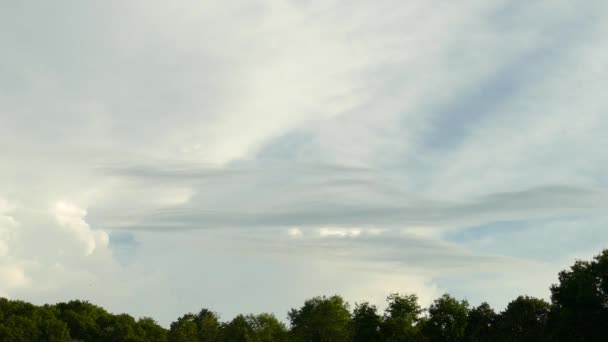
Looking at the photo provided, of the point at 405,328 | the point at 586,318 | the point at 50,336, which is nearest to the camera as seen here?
the point at 586,318

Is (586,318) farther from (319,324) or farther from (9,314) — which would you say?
(9,314)

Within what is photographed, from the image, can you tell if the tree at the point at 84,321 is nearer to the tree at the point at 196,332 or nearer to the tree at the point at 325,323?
the tree at the point at 196,332

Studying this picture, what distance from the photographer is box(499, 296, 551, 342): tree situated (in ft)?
396

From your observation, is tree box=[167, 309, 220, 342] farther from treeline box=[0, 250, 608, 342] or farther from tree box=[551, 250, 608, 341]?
tree box=[551, 250, 608, 341]

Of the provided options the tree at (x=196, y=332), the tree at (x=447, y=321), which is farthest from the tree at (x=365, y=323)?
the tree at (x=196, y=332)

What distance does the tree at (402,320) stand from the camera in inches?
5359

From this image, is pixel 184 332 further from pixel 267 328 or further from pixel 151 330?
pixel 267 328

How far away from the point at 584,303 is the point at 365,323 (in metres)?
60.7

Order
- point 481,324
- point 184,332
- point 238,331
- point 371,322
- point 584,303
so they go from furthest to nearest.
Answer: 1. point 184,332
2. point 238,331
3. point 371,322
4. point 481,324
5. point 584,303

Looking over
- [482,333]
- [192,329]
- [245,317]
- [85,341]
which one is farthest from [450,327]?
[85,341]

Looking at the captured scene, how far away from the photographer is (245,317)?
165250 mm

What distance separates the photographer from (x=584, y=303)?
88.9m

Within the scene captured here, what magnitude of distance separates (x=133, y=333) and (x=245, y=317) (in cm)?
2773

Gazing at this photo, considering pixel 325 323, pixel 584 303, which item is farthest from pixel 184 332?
pixel 584 303
